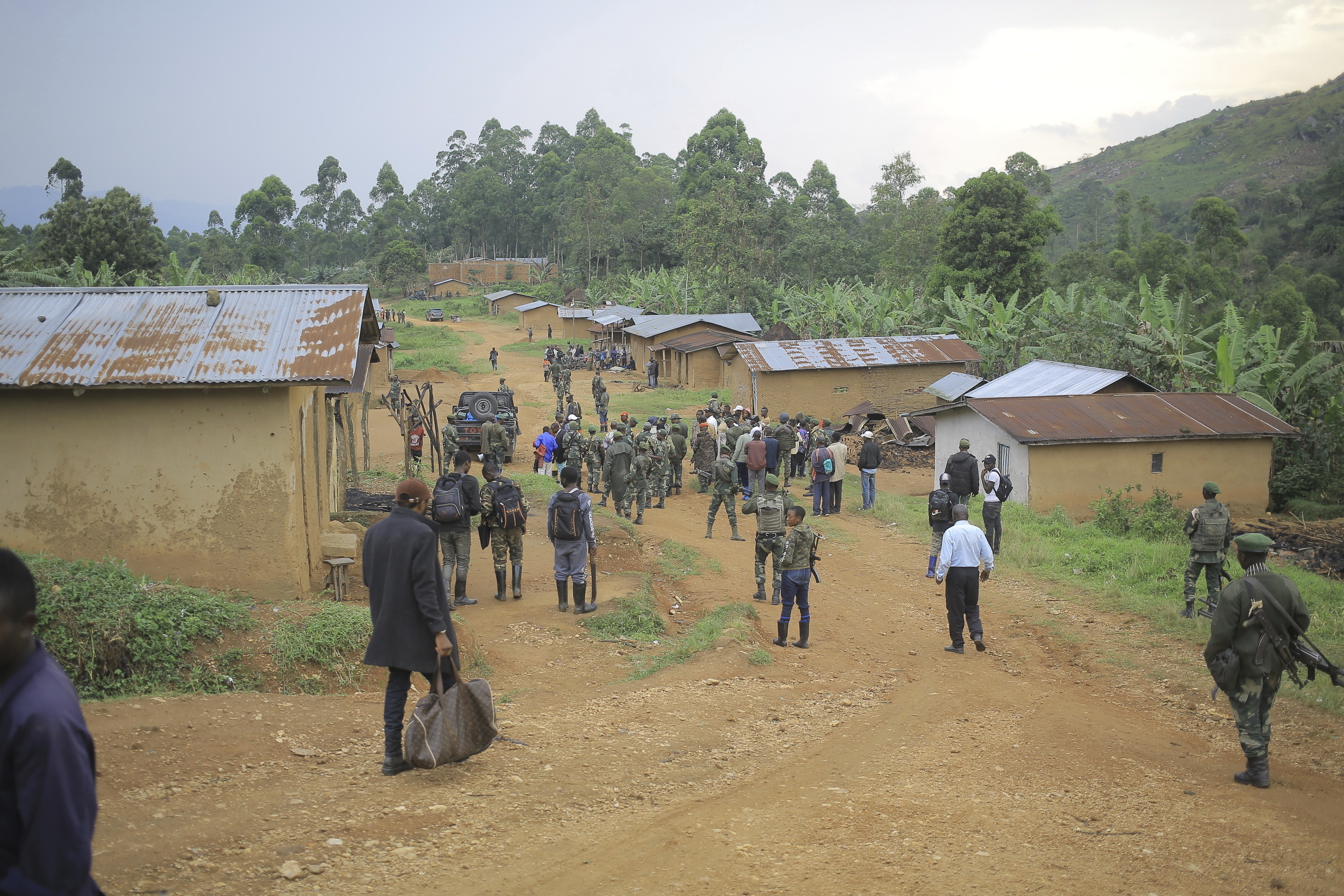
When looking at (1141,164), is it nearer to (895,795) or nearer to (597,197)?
(597,197)

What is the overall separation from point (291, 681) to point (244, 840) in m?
3.05

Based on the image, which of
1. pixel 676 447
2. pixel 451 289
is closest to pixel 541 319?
pixel 451 289

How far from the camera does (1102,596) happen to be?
1170 cm

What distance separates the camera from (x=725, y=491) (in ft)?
50.0

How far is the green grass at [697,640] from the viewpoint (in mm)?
8711

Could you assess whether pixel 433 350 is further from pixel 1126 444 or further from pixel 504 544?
pixel 504 544

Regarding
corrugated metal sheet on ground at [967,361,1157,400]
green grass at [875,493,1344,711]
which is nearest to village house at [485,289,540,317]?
corrugated metal sheet on ground at [967,361,1157,400]

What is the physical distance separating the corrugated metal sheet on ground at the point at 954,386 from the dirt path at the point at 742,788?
54.0ft

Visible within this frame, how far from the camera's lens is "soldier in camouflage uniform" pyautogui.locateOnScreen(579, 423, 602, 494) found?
1706 centimetres

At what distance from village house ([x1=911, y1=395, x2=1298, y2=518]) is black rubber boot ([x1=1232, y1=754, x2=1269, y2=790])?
11.0 metres

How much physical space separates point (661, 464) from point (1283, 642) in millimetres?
12508

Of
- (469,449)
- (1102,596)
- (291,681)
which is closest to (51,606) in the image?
(291,681)

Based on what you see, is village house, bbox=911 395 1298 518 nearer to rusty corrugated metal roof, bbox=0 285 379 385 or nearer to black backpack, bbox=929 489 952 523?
black backpack, bbox=929 489 952 523

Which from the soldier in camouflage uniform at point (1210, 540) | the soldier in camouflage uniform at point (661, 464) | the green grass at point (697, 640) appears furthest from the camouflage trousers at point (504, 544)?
the soldier in camouflage uniform at point (1210, 540)
